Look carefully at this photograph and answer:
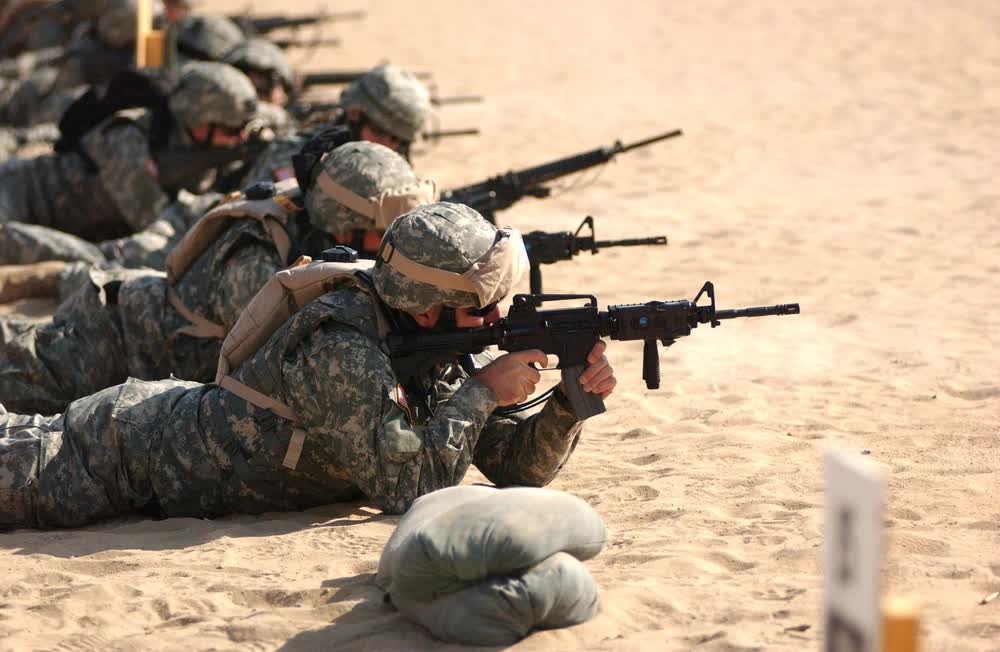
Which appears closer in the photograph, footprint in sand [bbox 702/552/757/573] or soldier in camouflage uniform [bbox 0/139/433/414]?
footprint in sand [bbox 702/552/757/573]

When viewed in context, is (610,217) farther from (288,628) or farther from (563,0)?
(563,0)

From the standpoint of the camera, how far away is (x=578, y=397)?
4855 mm

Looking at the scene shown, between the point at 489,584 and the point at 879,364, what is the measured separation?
13.3 ft

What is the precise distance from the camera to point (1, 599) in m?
4.44

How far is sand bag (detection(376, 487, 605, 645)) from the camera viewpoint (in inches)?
149

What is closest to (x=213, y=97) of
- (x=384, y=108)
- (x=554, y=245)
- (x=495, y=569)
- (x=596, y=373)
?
(x=384, y=108)

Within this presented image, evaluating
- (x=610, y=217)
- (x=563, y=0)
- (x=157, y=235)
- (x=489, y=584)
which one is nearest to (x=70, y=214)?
(x=157, y=235)

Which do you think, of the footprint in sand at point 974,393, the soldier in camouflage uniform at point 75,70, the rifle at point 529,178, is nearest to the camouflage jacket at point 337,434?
the footprint in sand at point 974,393

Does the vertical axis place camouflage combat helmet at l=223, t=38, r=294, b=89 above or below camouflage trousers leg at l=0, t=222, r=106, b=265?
above

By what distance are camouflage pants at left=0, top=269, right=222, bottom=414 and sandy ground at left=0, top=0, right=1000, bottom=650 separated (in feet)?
5.05

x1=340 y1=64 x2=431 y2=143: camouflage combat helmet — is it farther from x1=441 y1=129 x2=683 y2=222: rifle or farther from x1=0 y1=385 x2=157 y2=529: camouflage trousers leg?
x1=0 y1=385 x2=157 y2=529: camouflage trousers leg

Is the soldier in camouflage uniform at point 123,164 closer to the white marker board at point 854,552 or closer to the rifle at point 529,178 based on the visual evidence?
the rifle at point 529,178

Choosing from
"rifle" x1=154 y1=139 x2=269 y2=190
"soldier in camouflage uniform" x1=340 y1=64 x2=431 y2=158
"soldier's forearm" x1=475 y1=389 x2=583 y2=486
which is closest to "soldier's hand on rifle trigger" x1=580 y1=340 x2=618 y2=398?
"soldier's forearm" x1=475 y1=389 x2=583 y2=486

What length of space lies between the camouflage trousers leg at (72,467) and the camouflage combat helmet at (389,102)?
342 cm
